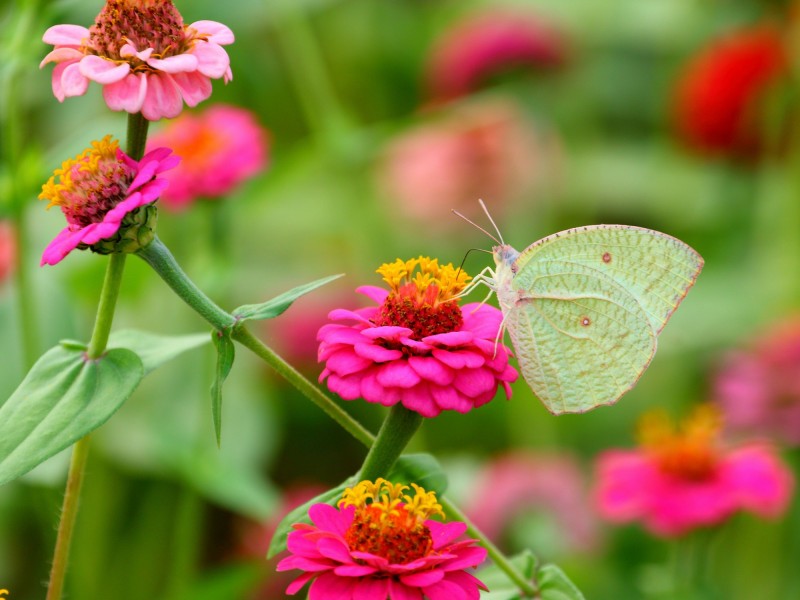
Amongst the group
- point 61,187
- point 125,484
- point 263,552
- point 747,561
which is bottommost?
point 747,561

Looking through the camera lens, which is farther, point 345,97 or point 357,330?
point 345,97

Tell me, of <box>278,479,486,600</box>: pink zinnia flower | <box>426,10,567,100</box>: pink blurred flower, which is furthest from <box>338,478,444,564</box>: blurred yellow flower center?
<box>426,10,567,100</box>: pink blurred flower

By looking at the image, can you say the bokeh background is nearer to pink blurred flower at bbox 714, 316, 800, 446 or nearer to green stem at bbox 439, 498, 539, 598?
pink blurred flower at bbox 714, 316, 800, 446

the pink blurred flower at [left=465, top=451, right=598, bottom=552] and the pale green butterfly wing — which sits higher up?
the pale green butterfly wing

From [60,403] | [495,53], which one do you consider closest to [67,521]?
[60,403]

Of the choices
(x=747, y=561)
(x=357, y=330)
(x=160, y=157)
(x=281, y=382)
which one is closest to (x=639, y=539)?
(x=747, y=561)

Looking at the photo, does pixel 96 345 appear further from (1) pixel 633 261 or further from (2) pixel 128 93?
(1) pixel 633 261

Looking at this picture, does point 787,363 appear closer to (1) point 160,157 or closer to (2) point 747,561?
Result: (2) point 747,561
